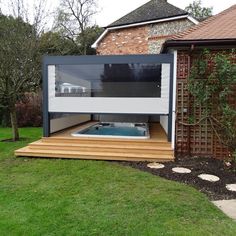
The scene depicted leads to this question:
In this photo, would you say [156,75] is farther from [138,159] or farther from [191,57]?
[138,159]

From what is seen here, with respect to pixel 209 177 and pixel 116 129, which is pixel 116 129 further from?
pixel 209 177

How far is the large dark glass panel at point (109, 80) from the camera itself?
33.8ft

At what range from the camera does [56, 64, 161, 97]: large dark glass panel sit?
10297 mm

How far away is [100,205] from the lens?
212 inches

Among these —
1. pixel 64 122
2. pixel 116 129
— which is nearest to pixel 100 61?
pixel 64 122

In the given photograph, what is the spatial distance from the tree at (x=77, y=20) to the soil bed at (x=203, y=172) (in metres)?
23.9

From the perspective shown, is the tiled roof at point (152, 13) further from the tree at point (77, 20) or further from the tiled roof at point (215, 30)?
the tiled roof at point (215, 30)

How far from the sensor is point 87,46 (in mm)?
31516

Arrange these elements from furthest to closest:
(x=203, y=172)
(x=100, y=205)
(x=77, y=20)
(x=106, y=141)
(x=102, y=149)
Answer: (x=77, y=20) → (x=106, y=141) → (x=102, y=149) → (x=203, y=172) → (x=100, y=205)

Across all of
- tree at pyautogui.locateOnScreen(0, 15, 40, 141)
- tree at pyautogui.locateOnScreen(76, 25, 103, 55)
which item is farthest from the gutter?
tree at pyautogui.locateOnScreen(76, 25, 103, 55)

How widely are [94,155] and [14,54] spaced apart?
5793 millimetres

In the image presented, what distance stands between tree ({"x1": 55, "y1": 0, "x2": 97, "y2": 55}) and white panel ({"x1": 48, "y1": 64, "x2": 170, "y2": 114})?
69.3ft

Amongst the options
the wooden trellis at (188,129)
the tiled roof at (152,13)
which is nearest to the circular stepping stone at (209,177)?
the wooden trellis at (188,129)

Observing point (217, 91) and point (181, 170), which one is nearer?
point (181, 170)
